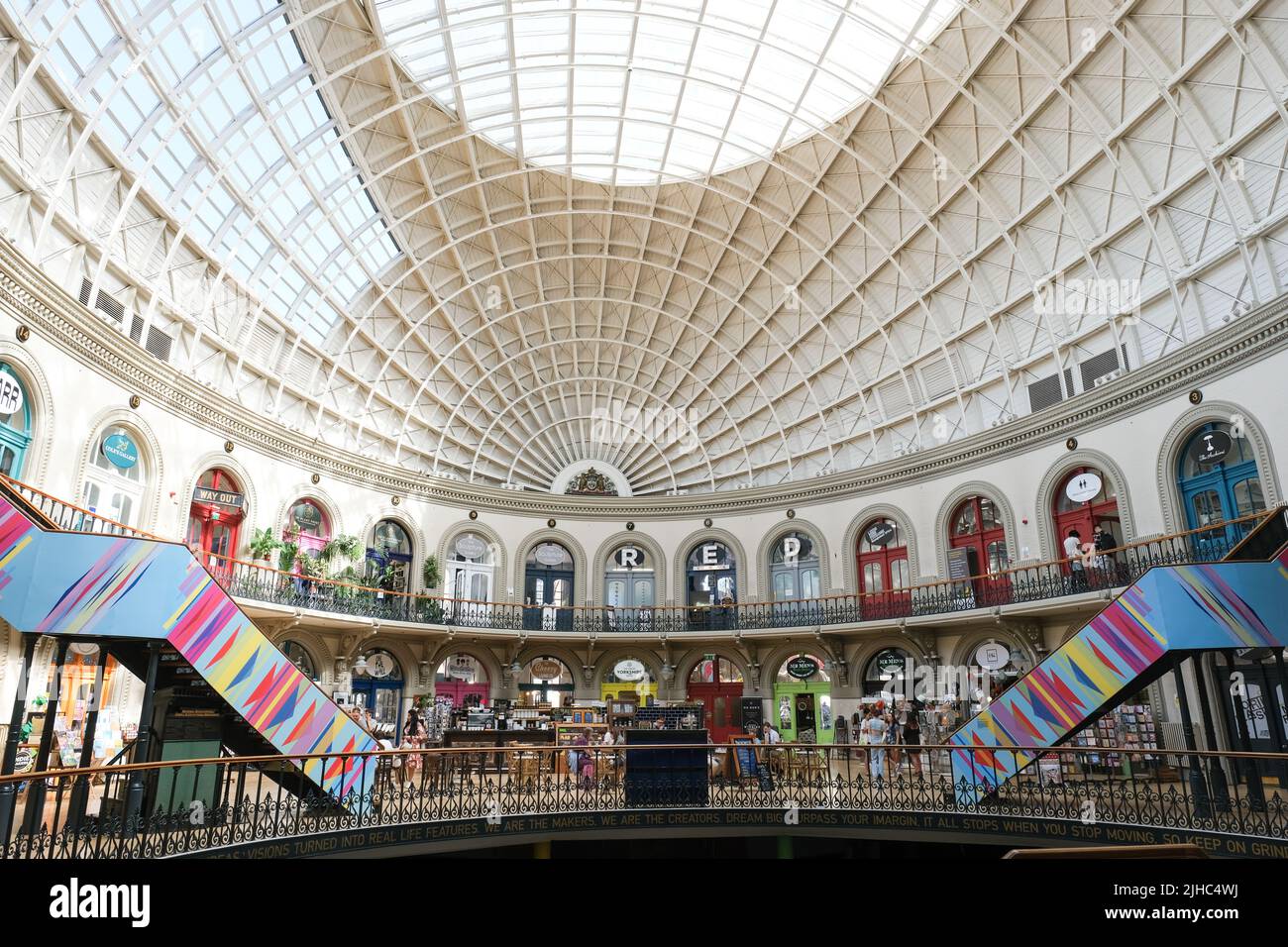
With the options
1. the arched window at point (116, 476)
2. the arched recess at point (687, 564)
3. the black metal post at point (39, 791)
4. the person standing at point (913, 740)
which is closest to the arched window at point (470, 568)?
the arched recess at point (687, 564)

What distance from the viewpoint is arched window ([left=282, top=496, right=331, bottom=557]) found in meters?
24.2

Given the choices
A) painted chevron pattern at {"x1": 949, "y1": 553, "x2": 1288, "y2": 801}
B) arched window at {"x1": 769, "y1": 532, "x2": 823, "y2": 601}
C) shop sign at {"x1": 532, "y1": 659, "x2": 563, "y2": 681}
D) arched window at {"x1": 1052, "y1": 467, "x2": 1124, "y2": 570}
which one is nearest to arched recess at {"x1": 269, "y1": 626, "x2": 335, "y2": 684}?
shop sign at {"x1": 532, "y1": 659, "x2": 563, "y2": 681}

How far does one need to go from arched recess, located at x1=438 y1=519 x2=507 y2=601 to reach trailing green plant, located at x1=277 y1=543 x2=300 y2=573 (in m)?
6.66

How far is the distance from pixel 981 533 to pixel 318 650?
2130 centimetres

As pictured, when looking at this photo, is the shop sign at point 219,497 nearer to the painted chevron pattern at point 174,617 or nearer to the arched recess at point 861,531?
the painted chevron pattern at point 174,617

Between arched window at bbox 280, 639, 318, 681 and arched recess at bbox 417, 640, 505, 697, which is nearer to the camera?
arched window at bbox 280, 639, 318, 681

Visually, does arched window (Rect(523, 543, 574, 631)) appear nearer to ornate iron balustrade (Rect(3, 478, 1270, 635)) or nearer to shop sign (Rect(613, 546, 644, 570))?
ornate iron balustrade (Rect(3, 478, 1270, 635))

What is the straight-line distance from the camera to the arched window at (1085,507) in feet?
67.3

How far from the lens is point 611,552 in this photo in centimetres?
3166

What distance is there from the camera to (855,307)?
26.9 m

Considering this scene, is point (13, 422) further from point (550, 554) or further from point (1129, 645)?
point (1129, 645)

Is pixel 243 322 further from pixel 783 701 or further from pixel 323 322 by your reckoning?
pixel 783 701

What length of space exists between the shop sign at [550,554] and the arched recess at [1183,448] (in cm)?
2074
